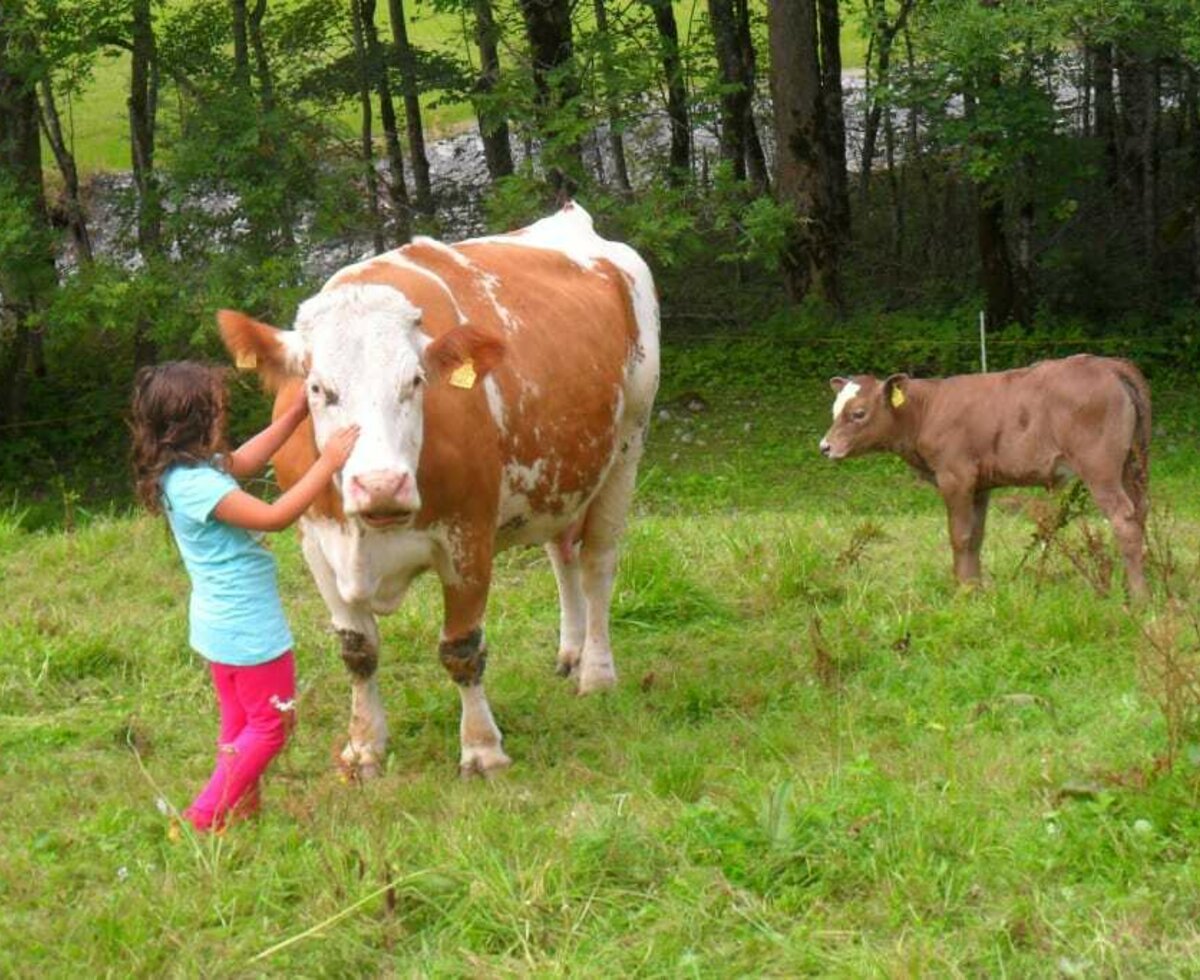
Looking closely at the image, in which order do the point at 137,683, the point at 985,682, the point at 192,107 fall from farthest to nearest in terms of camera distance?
the point at 192,107 < the point at 137,683 < the point at 985,682

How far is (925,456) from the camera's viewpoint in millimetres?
9398

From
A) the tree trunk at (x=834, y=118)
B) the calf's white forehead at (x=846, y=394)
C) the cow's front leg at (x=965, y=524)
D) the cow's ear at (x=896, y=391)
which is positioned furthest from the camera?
the tree trunk at (x=834, y=118)

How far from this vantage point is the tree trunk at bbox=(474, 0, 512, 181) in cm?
1692

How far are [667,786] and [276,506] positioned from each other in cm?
154

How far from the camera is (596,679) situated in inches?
304

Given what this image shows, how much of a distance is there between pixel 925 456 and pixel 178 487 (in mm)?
4817

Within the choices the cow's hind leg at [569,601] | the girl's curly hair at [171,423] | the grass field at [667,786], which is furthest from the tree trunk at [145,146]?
the girl's curly hair at [171,423]

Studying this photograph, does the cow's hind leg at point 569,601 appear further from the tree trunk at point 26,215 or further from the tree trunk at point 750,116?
the tree trunk at point 750,116

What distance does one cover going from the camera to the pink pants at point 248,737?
5672 millimetres

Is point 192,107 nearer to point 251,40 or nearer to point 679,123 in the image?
point 251,40

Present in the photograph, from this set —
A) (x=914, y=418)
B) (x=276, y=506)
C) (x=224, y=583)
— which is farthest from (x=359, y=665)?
(x=914, y=418)

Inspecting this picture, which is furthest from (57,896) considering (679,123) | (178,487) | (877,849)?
(679,123)

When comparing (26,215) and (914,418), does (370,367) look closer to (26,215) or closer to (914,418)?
(914,418)

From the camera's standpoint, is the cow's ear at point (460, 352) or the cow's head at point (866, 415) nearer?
the cow's ear at point (460, 352)
